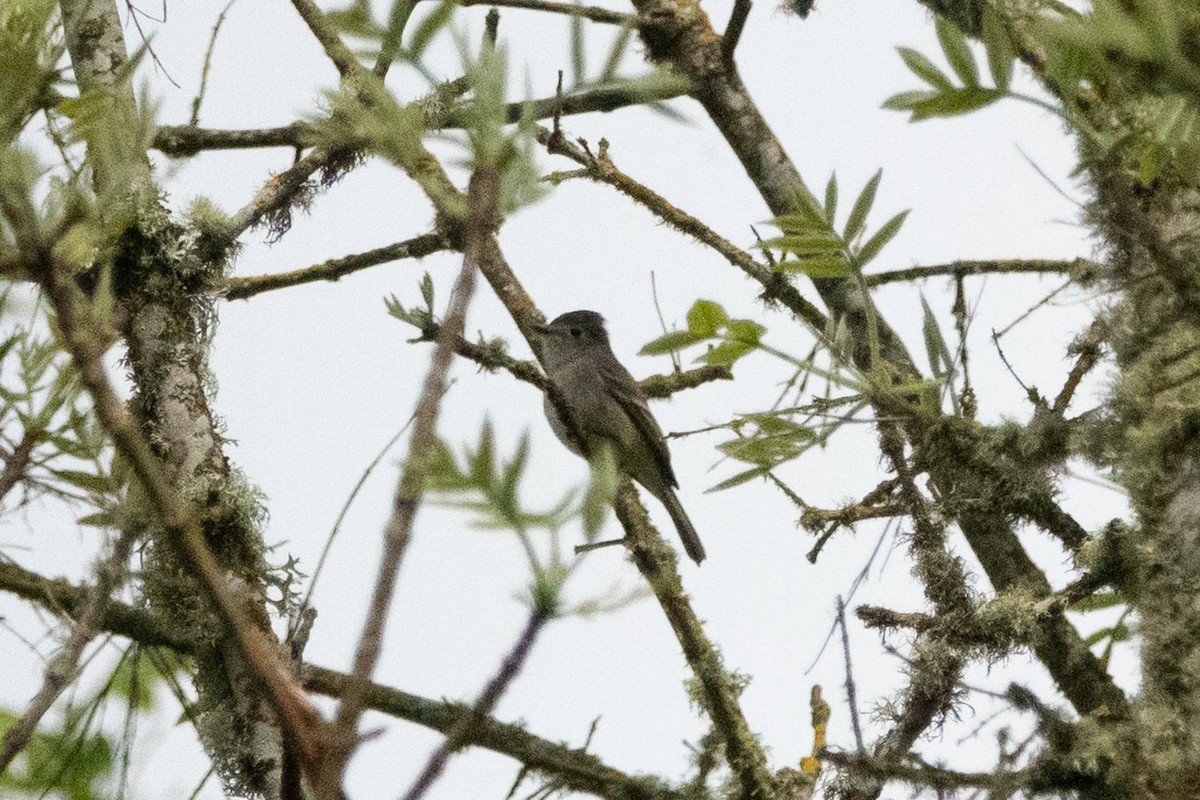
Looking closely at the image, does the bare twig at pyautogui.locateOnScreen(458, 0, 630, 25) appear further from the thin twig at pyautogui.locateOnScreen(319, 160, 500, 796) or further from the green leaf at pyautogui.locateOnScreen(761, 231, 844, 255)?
the thin twig at pyautogui.locateOnScreen(319, 160, 500, 796)

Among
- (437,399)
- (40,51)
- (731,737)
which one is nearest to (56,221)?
(40,51)

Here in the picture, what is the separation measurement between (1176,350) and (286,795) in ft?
4.37

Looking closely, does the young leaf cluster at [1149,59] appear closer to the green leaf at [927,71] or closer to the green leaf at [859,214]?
the green leaf at [927,71]

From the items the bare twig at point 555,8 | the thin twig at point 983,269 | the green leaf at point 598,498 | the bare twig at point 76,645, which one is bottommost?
the green leaf at point 598,498

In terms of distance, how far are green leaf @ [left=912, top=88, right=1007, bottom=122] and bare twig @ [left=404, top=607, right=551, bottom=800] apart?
30.0 inches

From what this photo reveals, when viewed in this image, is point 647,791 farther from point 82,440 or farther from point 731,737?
point 82,440

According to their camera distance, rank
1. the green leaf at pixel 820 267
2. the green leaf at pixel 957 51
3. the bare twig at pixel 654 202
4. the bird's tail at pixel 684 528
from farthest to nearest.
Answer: the bird's tail at pixel 684 528 → the bare twig at pixel 654 202 → the green leaf at pixel 820 267 → the green leaf at pixel 957 51

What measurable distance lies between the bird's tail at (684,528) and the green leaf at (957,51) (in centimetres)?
538

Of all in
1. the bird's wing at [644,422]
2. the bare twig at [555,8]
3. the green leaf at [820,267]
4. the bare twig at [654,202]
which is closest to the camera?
the green leaf at [820,267]

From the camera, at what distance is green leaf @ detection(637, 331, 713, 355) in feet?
7.19

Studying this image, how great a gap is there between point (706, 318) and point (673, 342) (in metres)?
0.09

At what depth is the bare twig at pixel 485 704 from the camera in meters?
0.96

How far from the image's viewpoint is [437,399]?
0.97 meters

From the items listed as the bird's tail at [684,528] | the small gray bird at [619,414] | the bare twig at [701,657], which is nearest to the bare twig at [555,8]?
the bare twig at [701,657]
